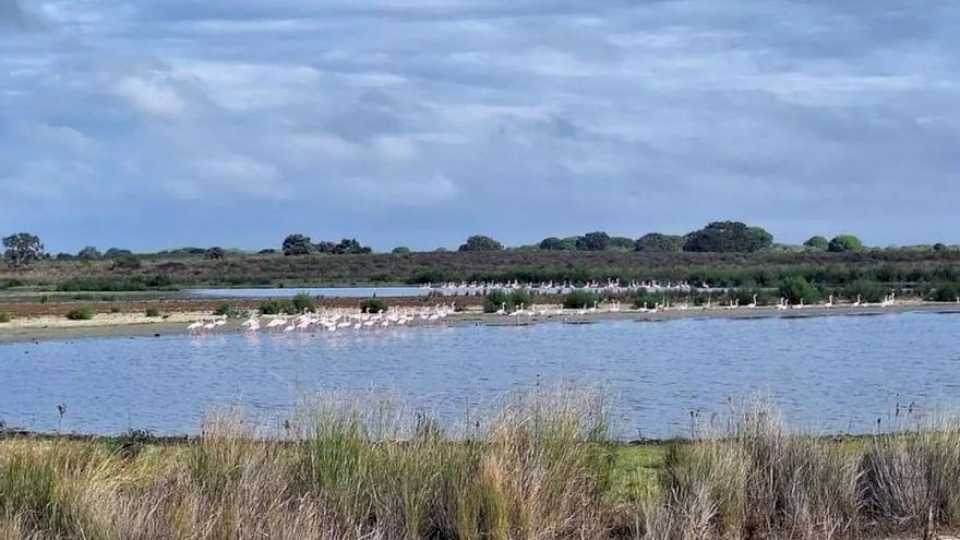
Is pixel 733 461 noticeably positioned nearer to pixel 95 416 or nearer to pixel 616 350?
pixel 95 416

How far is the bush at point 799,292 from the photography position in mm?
49375

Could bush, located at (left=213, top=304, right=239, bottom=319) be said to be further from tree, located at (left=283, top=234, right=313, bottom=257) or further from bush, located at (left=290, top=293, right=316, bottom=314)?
tree, located at (left=283, top=234, right=313, bottom=257)

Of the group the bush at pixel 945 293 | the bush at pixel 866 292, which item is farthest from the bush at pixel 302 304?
the bush at pixel 945 293

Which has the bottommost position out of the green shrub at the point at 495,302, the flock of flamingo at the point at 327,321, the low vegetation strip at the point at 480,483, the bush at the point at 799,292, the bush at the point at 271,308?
the low vegetation strip at the point at 480,483

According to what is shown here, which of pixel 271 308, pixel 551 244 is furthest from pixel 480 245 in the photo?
pixel 271 308

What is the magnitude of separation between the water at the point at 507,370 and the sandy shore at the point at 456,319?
173cm

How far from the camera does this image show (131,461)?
1164cm

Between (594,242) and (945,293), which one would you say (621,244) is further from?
(945,293)

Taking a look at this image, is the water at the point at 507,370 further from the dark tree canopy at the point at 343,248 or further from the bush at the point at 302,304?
the dark tree canopy at the point at 343,248

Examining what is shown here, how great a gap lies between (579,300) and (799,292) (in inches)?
339

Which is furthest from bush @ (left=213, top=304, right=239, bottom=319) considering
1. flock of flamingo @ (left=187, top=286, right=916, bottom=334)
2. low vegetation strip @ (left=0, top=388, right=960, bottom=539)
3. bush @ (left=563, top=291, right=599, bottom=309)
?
low vegetation strip @ (left=0, top=388, right=960, bottom=539)

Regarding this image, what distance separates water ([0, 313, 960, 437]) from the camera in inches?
778

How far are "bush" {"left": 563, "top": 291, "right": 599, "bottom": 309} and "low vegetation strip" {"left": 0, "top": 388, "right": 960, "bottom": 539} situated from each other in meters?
34.1

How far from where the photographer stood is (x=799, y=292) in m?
49.8
